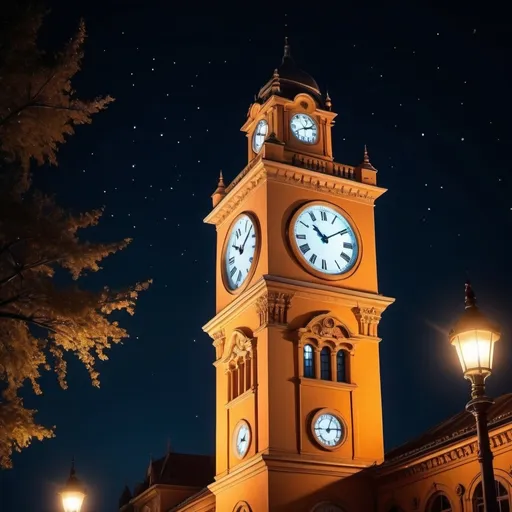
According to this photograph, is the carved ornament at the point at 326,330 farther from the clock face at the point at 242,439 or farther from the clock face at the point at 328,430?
the clock face at the point at 242,439

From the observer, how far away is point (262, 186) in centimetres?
3734

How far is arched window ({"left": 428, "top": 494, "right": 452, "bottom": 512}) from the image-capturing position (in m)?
29.9

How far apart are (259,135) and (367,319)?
9.10 meters

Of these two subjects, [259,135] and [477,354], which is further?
[259,135]

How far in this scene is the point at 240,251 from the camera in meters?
38.9

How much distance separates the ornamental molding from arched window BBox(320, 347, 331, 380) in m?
4.40

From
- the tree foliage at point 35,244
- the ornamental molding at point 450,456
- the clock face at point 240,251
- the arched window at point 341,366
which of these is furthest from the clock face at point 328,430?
the tree foliage at point 35,244

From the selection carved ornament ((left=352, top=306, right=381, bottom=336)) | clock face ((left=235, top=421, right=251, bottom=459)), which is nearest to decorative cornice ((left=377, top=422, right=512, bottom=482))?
clock face ((left=235, top=421, right=251, bottom=459))

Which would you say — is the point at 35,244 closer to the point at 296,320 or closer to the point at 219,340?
the point at 296,320

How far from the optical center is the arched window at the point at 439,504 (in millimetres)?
29859

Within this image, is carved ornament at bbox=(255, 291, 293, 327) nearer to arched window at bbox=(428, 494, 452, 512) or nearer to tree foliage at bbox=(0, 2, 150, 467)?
arched window at bbox=(428, 494, 452, 512)

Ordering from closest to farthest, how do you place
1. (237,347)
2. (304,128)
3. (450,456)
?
1. (450,456)
2. (237,347)
3. (304,128)

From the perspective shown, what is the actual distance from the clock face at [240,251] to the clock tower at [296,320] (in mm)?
52

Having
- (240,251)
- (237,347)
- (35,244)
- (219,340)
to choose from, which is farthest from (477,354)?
(219,340)
